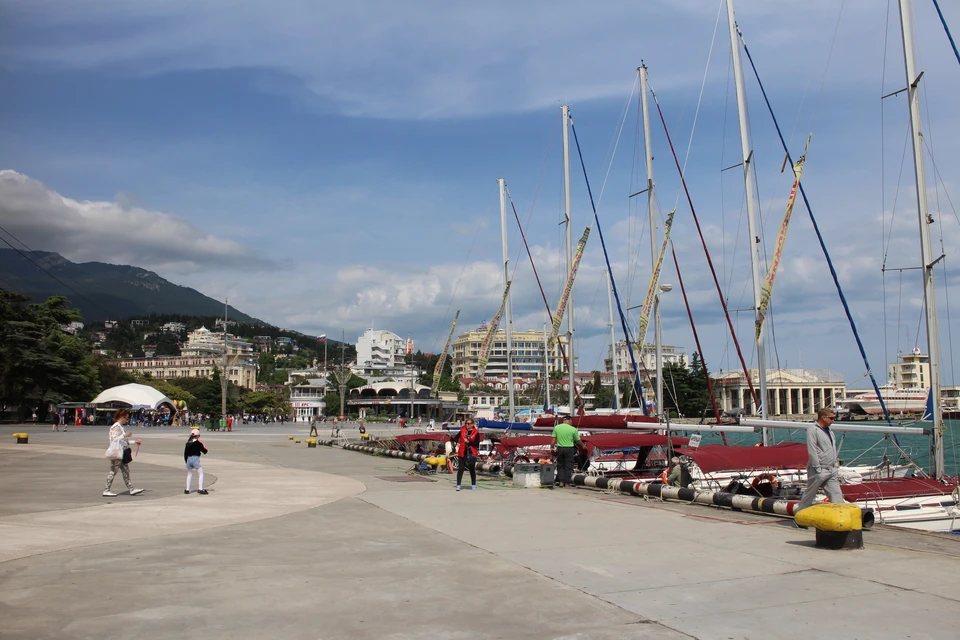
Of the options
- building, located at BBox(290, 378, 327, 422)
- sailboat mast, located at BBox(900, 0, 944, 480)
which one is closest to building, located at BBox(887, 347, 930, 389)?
sailboat mast, located at BBox(900, 0, 944, 480)

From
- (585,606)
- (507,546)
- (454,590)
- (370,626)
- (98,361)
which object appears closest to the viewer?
(370,626)

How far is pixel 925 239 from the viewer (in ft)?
69.3

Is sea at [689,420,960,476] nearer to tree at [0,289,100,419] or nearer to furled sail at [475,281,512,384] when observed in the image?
furled sail at [475,281,512,384]

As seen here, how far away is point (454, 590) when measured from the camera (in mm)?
8148

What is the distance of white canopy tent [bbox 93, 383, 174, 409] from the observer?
8250cm

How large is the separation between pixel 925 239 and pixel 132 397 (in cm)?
8279

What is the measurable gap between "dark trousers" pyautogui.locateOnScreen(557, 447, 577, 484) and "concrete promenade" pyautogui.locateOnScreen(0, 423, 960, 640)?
3884mm

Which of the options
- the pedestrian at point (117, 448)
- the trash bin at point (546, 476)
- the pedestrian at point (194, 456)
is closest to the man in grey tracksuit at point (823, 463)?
the trash bin at point (546, 476)

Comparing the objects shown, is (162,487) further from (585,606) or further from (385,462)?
(585,606)

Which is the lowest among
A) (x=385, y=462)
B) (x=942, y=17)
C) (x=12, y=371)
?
(x=385, y=462)

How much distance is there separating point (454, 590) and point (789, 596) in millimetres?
3460

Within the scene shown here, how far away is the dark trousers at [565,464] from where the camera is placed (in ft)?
66.1

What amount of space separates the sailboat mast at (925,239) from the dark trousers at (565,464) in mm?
9431

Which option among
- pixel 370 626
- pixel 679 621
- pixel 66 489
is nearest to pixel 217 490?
pixel 66 489
